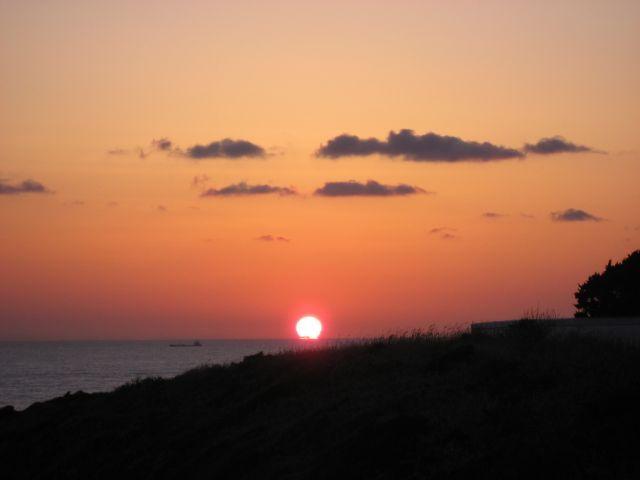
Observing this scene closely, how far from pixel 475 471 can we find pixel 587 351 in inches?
305

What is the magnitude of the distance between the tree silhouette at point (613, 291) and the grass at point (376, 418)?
25.8 meters

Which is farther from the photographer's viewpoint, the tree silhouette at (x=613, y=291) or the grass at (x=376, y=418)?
the tree silhouette at (x=613, y=291)

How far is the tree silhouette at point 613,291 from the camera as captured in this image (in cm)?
5303

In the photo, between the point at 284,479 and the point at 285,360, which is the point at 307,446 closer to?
Answer: the point at 284,479

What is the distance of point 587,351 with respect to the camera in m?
23.5

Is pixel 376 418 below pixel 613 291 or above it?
below

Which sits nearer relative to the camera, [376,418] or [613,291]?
[376,418]

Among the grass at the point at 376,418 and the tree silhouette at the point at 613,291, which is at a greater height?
the tree silhouette at the point at 613,291

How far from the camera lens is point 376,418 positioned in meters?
20.9

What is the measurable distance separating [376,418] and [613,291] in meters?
37.7

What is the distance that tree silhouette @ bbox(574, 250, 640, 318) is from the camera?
5303 centimetres

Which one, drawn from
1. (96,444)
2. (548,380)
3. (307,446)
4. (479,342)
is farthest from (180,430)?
(548,380)

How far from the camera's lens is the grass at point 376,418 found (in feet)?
58.1

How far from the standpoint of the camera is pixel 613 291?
54812 mm
